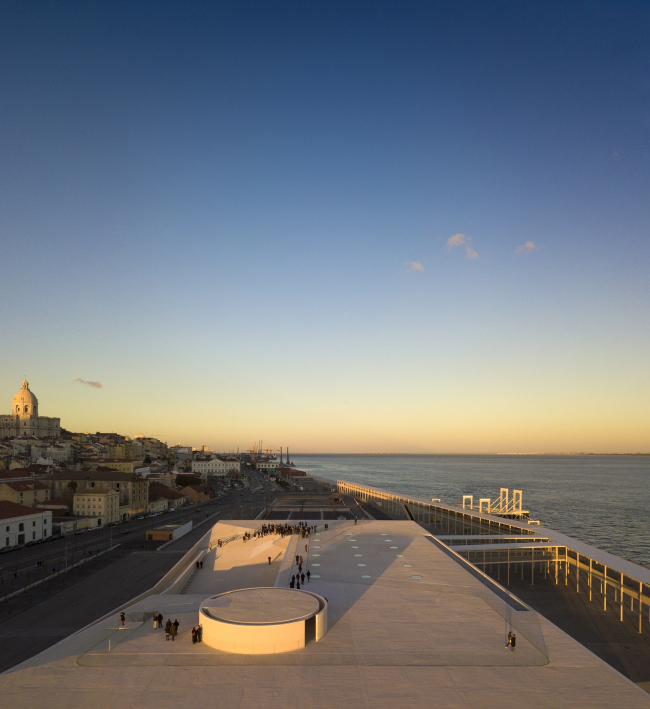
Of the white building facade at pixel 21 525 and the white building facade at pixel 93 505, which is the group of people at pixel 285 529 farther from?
the white building facade at pixel 93 505

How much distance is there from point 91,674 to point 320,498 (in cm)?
7179

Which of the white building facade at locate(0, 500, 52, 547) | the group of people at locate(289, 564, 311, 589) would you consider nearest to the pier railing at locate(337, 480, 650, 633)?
the group of people at locate(289, 564, 311, 589)

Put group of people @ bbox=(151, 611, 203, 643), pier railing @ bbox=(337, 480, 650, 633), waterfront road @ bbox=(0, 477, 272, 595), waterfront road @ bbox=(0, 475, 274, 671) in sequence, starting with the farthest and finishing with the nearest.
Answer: waterfront road @ bbox=(0, 477, 272, 595)
waterfront road @ bbox=(0, 475, 274, 671)
pier railing @ bbox=(337, 480, 650, 633)
group of people @ bbox=(151, 611, 203, 643)

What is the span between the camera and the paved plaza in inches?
546

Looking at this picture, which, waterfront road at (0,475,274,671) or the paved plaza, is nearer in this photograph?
the paved plaza

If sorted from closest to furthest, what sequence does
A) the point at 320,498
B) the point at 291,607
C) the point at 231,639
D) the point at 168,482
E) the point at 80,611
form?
1. the point at 231,639
2. the point at 291,607
3. the point at 80,611
4. the point at 320,498
5. the point at 168,482

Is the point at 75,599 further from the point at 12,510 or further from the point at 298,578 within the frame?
the point at 12,510

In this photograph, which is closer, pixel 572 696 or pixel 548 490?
pixel 572 696

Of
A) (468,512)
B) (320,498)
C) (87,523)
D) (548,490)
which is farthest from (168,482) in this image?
(468,512)

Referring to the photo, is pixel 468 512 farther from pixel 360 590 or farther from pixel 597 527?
pixel 597 527

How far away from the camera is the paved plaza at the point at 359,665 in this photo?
13.9 metres

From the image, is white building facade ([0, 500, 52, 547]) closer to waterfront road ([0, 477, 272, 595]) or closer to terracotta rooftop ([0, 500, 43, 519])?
terracotta rooftop ([0, 500, 43, 519])

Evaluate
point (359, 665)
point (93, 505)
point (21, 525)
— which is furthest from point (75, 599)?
point (93, 505)

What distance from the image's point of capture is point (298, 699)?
542 inches
